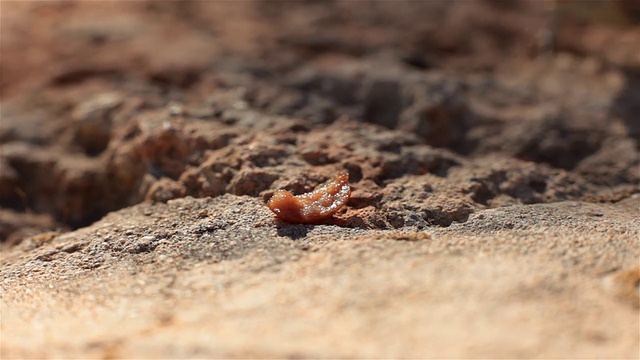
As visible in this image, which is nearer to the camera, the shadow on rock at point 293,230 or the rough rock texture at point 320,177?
the rough rock texture at point 320,177

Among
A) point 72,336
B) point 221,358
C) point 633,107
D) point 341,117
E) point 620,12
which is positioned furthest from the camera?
point 620,12

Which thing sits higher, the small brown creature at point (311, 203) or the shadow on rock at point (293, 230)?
the small brown creature at point (311, 203)

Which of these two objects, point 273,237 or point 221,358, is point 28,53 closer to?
point 273,237

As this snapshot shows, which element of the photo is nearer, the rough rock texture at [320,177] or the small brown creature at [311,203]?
the rough rock texture at [320,177]

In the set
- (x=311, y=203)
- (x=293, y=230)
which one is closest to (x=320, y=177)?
(x=311, y=203)

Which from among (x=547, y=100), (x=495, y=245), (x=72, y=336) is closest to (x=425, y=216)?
(x=495, y=245)
